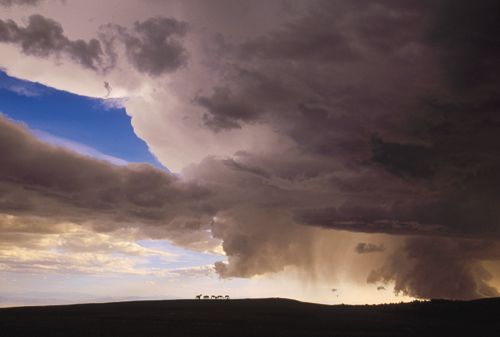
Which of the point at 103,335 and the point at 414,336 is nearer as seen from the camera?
the point at 103,335

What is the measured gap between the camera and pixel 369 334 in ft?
304

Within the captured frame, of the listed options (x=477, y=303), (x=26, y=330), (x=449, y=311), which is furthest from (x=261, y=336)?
(x=477, y=303)

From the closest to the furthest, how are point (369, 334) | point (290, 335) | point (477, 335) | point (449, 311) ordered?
point (290, 335) → point (369, 334) → point (477, 335) → point (449, 311)

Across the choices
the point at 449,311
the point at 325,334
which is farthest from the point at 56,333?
the point at 449,311

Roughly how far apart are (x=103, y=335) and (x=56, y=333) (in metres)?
9.94

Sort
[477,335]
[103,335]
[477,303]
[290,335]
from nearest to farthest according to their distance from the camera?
[103,335] < [290,335] < [477,335] < [477,303]

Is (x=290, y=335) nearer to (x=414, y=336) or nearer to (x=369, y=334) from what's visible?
(x=369, y=334)

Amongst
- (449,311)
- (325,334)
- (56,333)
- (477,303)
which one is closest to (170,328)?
(56,333)

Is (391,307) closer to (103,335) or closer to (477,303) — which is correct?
(477,303)

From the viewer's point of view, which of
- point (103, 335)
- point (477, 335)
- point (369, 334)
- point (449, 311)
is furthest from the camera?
point (449, 311)

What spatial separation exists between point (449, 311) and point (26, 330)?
154881mm

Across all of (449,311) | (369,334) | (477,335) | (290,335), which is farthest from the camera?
(449,311)

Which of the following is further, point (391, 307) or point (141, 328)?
point (391, 307)

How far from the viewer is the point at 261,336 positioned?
81.8 metres
